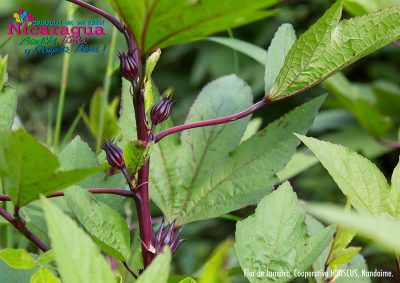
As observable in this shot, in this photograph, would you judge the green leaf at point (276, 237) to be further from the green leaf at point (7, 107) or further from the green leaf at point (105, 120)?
the green leaf at point (105, 120)

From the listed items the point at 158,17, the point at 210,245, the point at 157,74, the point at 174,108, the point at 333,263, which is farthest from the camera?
the point at 157,74

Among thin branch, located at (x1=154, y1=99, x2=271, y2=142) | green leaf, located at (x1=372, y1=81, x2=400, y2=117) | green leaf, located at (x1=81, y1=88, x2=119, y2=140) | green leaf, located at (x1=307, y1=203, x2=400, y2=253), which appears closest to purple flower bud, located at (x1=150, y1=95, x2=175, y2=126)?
thin branch, located at (x1=154, y1=99, x2=271, y2=142)

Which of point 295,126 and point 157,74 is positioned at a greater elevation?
point 295,126

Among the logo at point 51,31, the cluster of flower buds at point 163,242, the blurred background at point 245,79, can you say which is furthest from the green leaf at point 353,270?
the blurred background at point 245,79

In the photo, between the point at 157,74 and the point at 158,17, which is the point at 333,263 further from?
the point at 157,74

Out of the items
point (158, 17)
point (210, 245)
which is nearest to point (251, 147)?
point (158, 17)

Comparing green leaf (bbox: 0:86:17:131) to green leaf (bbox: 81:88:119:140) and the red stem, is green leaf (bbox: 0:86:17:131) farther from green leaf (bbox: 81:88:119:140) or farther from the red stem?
Answer: green leaf (bbox: 81:88:119:140)
